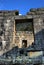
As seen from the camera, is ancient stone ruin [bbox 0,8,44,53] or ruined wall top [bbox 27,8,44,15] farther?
ruined wall top [bbox 27,8,44,15]

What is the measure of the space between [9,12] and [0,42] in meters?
1.83

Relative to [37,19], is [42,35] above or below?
below

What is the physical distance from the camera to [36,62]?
147 inches

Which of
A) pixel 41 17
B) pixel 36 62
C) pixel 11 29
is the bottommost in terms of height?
pixel 36 62

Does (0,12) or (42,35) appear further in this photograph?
(0,12)

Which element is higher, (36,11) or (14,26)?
(36,11)

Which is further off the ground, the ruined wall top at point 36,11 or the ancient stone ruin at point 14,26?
the ruined wall top at point 36,11

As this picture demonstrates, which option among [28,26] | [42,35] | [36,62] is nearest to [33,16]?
[42,35]

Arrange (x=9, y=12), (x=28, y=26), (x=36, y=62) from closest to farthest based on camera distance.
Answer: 1. (x=36, y=62)
2. (x=9, y=12)
3. (x=28, y=26)

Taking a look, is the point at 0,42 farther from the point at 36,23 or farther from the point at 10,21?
the point at 36,23

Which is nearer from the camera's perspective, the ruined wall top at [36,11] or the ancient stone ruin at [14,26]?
the ancient stone ruin at [14,26]

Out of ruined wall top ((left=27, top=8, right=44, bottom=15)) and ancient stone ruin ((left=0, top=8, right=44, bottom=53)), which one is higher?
ruined wall top ((left=27, top=8, right=44, bottom=15))

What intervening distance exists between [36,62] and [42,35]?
211 inches

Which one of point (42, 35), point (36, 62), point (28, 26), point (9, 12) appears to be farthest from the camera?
point (28, 26)
